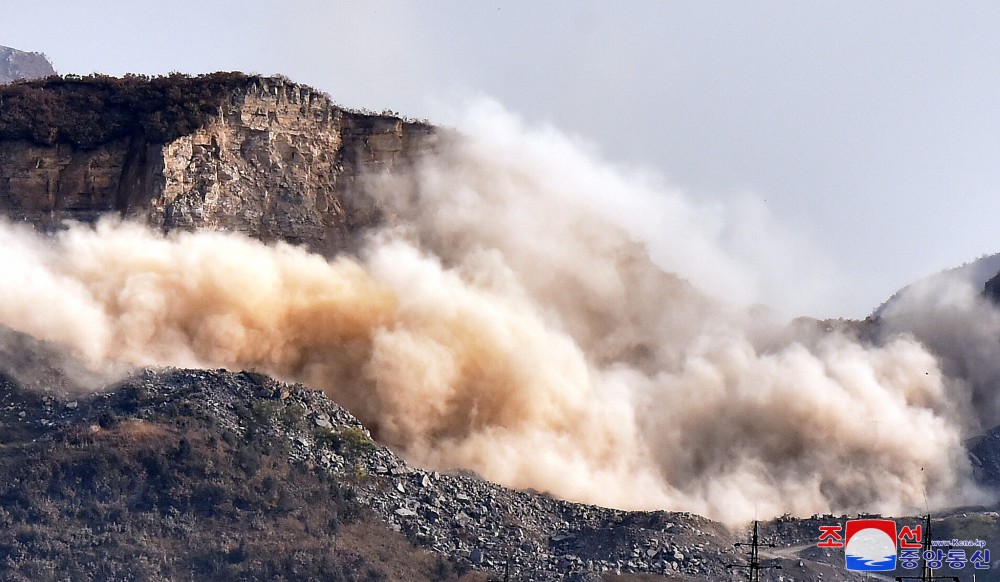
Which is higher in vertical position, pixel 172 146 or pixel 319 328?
pixel 172 146

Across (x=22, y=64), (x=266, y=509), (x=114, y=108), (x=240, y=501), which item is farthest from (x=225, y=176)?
(x=22, y=64)

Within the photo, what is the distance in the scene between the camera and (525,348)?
252 ft

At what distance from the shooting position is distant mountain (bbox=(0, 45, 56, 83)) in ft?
519

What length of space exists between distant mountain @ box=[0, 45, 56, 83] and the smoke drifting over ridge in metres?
83.5

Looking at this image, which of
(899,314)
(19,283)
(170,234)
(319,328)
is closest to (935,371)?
(899,314)

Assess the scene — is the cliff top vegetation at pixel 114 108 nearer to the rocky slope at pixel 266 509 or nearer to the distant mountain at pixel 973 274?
the rocky slope at pixel 266 509

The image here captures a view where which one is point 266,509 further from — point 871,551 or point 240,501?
point 871,551

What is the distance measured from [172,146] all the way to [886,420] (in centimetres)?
2872

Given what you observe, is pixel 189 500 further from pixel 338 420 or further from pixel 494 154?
pixel 494 154

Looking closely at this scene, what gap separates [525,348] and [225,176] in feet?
42.4

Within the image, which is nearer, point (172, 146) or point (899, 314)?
point (172, 146)

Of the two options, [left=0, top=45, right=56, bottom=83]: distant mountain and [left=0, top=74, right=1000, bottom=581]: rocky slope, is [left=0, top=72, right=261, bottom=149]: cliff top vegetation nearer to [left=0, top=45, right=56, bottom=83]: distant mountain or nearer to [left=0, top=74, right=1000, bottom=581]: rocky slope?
[left=0, top=74, right=1000, bottom=581]: rocky slope

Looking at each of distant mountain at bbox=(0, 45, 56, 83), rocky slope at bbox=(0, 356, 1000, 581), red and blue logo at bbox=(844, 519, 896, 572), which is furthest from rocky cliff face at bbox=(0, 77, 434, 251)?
distant mountain at bbox=(0, 45, 56, 83)

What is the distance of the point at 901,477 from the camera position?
257 ft
